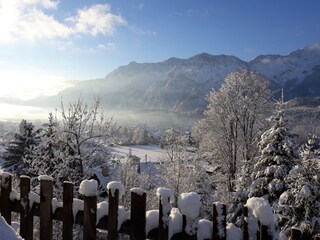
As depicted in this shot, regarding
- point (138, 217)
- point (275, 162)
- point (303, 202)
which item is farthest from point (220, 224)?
A: point (275, 162)

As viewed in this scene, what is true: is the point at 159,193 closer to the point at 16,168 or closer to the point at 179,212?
the point at 179,212

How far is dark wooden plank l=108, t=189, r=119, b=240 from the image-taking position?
2.51 m

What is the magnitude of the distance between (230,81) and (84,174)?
16.1m

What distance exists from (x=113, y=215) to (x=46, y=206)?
60 cm

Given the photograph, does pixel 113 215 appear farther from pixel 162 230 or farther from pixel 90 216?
pixel 162 230

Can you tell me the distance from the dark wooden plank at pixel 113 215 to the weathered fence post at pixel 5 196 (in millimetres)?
968

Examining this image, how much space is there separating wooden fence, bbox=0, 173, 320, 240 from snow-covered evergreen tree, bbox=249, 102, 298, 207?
12.8 meters

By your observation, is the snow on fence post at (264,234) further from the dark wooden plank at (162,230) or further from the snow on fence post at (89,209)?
the snow on fence post at (89,209)

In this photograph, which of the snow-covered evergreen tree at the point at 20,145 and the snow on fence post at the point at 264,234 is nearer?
the snow on fence post at the point at 264,234

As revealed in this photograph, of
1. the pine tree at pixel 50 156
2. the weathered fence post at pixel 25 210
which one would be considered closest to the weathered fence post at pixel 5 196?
the weathered fence post at pixel 25 210

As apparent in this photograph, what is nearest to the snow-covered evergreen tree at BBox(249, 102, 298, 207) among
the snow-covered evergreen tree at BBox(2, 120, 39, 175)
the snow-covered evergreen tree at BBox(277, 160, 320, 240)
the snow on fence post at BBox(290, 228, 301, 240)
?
the snow-covered evergreen tree at BBox(277, 160, 320, 240)

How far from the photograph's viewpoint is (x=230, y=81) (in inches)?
1158

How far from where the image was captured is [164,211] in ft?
7.75

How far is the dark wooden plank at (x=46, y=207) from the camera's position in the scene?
2.79m
